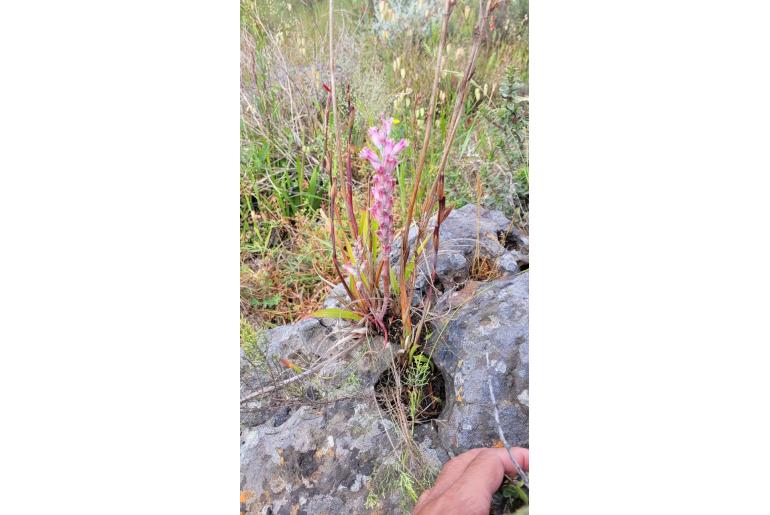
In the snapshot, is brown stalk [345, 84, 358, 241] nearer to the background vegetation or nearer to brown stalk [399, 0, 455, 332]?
the background vegetation

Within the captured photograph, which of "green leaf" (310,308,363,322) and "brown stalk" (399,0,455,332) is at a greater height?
"brown stalk" (399,0,455,332)

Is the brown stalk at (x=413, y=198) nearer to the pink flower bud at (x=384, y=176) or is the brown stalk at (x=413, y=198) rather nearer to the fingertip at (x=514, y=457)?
the pink flower bud at (x=384, y=176)

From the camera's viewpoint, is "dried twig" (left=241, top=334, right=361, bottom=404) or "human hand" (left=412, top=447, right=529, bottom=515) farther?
"dried twig" (left=241, top=334, right=361, bottom=404)

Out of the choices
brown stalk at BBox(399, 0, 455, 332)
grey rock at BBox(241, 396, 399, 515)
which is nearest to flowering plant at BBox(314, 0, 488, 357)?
brown stalk at BBox(399, 0, 455, 332)

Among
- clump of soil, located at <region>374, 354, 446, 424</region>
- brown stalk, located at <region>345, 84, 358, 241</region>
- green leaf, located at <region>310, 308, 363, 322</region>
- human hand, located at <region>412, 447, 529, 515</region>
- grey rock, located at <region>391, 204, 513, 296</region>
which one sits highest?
brown stalk, located at <region>345, 84, 358, 241</region>

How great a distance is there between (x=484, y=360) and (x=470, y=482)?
0.91 feet

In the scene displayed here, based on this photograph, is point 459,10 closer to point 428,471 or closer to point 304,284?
point 304,284

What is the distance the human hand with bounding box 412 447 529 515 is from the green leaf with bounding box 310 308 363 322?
40 centimetres

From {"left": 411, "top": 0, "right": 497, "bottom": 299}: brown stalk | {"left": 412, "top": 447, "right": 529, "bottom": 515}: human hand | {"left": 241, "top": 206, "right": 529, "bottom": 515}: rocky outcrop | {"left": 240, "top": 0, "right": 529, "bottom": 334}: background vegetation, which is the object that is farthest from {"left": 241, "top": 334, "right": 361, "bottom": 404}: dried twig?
{"left": 412, "top": 447, "right": 529, "bottom": 515}: human hand

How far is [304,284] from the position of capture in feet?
5.51

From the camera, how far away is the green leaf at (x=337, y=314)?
1664 mm

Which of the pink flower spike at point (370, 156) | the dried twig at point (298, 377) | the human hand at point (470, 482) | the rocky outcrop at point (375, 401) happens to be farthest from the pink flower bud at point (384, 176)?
the human hand at point (470, 482)

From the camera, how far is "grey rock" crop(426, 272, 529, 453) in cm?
161
